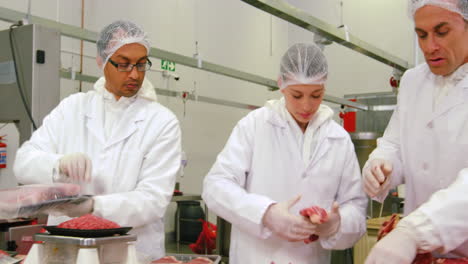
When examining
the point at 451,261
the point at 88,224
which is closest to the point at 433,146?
the point at 451,261

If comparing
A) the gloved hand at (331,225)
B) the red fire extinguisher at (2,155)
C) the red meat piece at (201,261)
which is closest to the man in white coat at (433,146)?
the gloved hand at (331,225)

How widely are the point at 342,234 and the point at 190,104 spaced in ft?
15.6

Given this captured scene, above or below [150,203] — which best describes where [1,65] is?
above

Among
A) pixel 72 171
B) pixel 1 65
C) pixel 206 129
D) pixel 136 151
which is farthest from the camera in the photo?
pixel 206 129

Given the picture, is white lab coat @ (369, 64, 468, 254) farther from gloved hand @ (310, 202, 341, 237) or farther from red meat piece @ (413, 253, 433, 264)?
gloved hand @ (310, 202, 341, 237)

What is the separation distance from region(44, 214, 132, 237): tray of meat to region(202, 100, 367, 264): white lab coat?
65 cm

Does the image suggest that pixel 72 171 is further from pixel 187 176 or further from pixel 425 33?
pixel 187 176

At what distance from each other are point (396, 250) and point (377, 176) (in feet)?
1.50

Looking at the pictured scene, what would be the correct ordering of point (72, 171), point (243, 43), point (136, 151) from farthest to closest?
point (243, 43)
point (136, 151)
point (72, 171)

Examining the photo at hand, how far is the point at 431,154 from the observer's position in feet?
5.49

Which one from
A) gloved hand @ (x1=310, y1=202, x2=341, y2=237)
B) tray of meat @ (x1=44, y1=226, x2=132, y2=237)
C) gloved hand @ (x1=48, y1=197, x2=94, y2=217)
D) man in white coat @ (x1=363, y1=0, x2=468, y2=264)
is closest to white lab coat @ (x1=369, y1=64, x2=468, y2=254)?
man in white coat @ (x1=363, y1=0, x2=468, y2=264)

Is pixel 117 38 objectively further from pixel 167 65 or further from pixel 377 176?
pixel 167 65

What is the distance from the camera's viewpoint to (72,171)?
178 centimetres

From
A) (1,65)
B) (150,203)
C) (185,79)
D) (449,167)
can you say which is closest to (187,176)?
(185,79)
